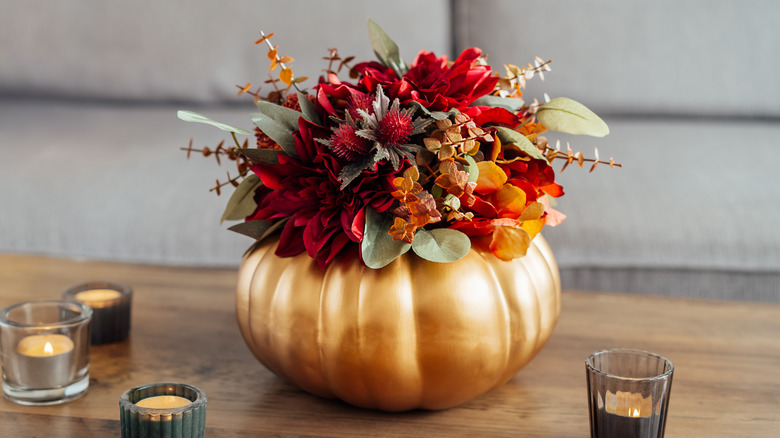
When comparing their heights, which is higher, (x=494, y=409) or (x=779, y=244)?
(x=779, y=244)

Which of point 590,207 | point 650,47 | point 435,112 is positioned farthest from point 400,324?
point 650,47

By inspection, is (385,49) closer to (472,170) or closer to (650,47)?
(472,170)

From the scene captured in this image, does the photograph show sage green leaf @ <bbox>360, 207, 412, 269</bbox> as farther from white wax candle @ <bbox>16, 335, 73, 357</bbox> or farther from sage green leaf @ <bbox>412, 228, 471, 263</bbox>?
white wax candle @ <bbox>16, 335, 73, 357</bbox>

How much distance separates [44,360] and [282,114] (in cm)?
29

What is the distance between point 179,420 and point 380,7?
4.33 feet


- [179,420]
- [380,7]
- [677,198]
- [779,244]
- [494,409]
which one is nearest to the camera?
[179,420]

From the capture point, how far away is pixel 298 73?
64.3 inches

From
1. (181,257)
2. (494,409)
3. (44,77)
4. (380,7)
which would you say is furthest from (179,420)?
(44,77)

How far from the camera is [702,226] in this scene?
4.04 feet

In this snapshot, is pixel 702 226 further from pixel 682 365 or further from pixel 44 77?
pixel 44 77

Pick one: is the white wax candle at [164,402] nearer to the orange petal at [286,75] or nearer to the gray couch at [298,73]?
the orange petal at [286,75]

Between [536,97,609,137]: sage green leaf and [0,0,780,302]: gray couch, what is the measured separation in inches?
29.6

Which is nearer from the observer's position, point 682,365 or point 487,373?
point 487,373

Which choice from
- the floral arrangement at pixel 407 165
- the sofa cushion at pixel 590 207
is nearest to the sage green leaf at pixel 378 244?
the floral arrangement at pixel 407 165
